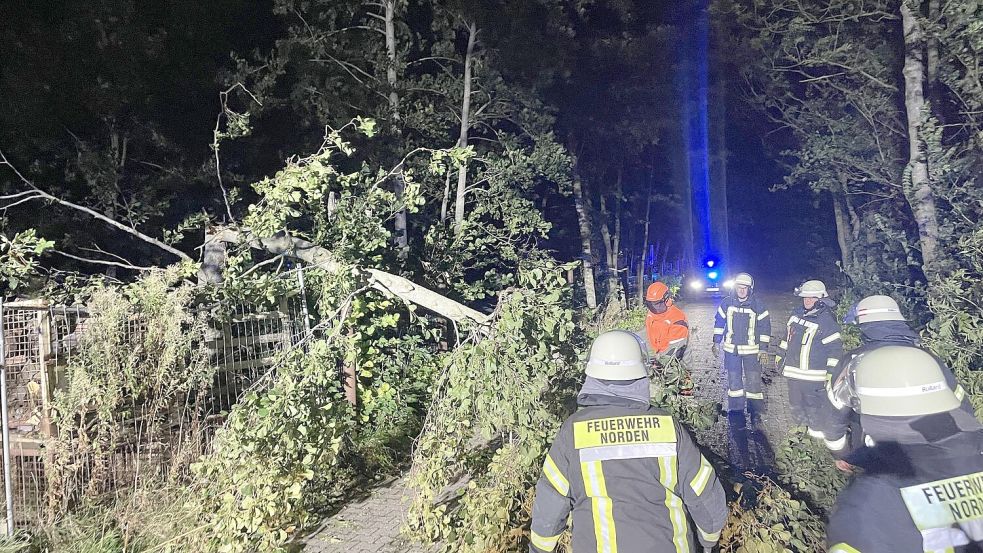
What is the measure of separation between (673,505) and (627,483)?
0.72ft

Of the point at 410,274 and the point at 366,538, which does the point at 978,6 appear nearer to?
the point at 410,274

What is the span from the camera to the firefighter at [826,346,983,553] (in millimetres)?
1755

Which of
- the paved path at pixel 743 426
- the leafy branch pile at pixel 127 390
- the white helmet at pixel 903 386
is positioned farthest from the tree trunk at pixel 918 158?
the leafy branch pile at pixel 127 390

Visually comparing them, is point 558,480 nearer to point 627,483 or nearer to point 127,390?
point 627,483

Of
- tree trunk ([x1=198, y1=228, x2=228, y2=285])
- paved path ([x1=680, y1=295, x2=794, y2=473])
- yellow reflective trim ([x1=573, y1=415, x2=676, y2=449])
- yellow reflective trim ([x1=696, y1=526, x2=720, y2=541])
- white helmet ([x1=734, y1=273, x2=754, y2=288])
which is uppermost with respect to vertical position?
tree trunk ([x1=198, y1=228, x2=228, y2=285])

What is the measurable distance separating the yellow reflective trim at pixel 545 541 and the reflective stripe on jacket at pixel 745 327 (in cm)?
469

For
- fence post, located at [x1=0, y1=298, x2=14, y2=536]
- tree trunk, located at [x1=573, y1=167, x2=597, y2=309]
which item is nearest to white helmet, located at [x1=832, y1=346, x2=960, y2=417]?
fence post, located at [x1=0, y1=298, x2=14, y2=536]

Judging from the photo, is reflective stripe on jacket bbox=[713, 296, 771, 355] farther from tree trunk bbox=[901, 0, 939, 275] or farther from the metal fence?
the metal fence

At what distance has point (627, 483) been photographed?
231 cm

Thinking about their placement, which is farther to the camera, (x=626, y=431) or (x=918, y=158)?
(x=918, y=158)

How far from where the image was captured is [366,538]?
454 centimetres

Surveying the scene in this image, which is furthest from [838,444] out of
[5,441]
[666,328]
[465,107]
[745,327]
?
[465,107]

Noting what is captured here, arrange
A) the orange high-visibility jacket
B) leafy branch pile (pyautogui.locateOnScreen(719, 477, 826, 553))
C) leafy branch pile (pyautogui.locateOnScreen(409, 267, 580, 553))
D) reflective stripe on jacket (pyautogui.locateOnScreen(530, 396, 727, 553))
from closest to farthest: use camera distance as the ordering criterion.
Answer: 1. reflective stripe on jacket (pyautogui.locateOnScreen(530, 396, 727, 553))
2. leafy branch pile (pyautogui.locateOnScreen(719, 477, 826, 553))
3. leafy branch pile (pyautogui.locateOnScreen(409, 267, 580, 553))
4. the orange high-visibility jacket

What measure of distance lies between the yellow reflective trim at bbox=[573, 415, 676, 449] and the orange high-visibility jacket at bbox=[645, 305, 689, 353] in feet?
13.7
